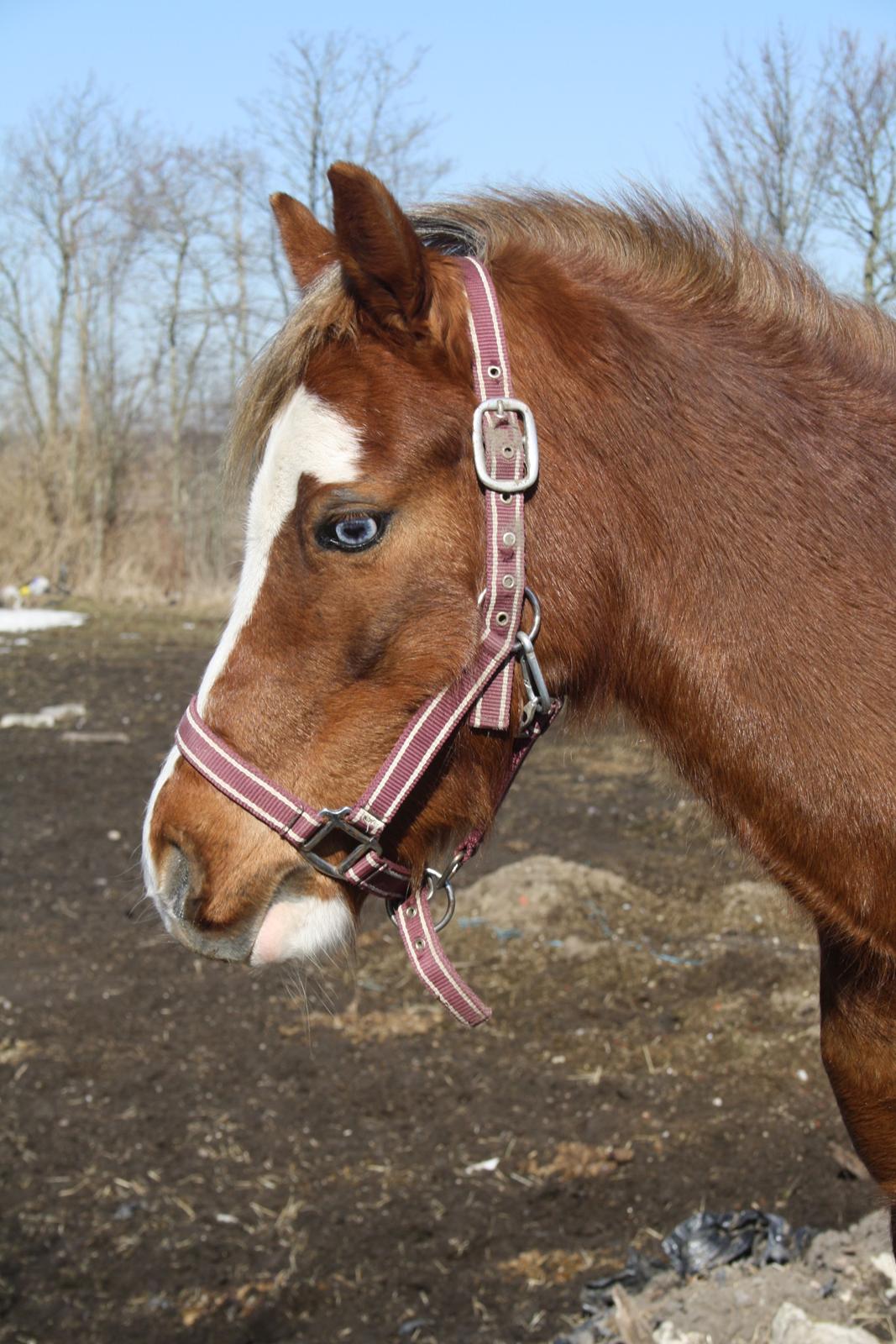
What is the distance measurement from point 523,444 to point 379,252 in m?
0.37

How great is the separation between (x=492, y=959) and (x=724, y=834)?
426 centimetres

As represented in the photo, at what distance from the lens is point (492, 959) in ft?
19.9

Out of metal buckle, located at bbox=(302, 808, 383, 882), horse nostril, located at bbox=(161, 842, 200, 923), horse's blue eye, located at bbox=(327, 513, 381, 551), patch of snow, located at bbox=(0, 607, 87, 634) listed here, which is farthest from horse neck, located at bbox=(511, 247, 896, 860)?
patch of snow, located at bbox=(0, 607, 87, 634)

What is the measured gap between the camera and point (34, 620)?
18.8 meters

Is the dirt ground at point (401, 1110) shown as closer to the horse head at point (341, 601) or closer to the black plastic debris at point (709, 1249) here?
the black plastic debris at point (709, 1249)

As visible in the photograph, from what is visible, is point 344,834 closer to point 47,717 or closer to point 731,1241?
point 731,1241

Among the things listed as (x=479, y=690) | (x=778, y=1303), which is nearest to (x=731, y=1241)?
(x=778, y=1303)

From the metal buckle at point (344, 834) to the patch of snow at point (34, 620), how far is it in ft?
55.3

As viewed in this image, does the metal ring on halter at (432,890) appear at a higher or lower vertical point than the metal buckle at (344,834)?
lower

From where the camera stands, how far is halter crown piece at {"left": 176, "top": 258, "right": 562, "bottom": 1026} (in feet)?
5.91

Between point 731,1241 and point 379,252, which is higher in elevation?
point 379,252

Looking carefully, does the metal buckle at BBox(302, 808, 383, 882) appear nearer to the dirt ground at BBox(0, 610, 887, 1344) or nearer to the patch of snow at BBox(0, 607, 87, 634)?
Result: the dirt ground at BBox(0, 610, 887, 1344)

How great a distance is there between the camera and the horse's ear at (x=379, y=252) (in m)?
1.69

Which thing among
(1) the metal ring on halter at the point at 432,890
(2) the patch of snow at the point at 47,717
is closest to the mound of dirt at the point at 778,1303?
(1) the metal ring on halter at the point at 432,890
